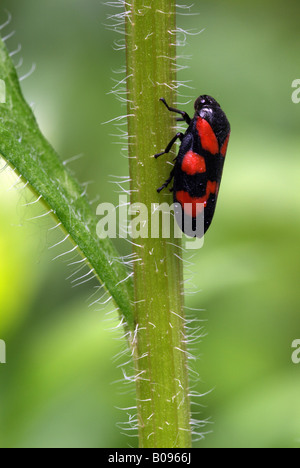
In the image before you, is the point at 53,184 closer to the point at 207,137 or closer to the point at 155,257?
the point at 155,257

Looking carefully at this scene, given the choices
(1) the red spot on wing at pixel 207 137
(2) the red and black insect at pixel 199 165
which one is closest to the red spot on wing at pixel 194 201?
(2) the red and black insect at pixel 199 165

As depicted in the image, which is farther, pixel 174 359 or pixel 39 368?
pixel 39 368

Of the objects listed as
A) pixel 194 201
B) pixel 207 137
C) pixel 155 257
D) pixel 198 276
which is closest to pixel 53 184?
pixel 155 257

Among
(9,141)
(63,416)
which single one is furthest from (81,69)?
(9,141)

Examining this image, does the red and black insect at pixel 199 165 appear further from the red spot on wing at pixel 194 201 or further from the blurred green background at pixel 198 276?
the blurred green background at pixel 198 276

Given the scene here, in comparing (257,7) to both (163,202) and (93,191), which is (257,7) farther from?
(163,202)
